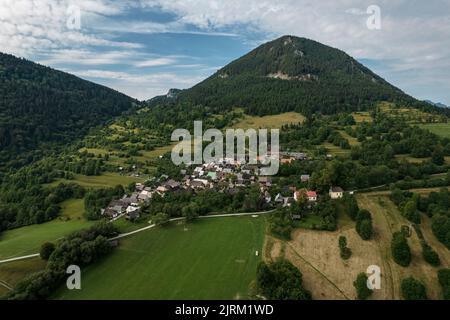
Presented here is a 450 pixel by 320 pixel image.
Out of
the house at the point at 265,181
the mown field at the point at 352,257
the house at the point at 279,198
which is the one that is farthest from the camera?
the house at the point at 265,181

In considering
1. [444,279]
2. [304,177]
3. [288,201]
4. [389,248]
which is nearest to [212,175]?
[304,177]

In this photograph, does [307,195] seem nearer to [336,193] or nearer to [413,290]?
[336,193]

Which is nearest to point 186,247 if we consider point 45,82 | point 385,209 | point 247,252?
point 247,252

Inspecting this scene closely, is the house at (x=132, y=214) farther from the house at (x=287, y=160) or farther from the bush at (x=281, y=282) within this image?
the house at (x=287, y=160)

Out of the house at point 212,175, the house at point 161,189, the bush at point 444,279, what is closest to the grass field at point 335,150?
the house at point 212,175

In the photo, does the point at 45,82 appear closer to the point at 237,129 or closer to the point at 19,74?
the point at 19,74

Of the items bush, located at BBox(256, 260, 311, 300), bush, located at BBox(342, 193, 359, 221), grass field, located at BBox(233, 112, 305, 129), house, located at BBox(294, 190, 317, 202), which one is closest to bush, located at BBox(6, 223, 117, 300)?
bush, located at BBox(256, 260, 311, 300)

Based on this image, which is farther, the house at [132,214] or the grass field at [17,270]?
the house at [132,214]
